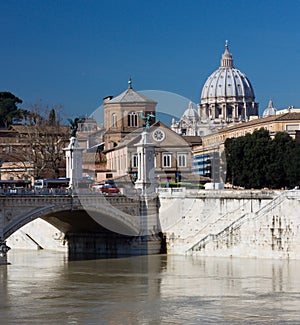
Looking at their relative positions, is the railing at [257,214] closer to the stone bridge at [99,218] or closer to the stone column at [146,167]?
the stone bridge at [99,218]

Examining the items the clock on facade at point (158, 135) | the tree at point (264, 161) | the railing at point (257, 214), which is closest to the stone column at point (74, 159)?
the railing at point (257, 214)

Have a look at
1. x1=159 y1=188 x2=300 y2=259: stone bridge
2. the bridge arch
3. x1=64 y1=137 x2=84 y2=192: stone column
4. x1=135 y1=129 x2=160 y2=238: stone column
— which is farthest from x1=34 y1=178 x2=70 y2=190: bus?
x1=159 y1=188 x2=300 y2=259: stone bridge

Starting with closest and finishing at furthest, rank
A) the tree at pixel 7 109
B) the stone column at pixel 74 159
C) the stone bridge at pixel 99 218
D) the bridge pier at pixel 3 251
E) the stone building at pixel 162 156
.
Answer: the bridge pier at pixel 3 251 < the stone bridge at pixel 99 218 < the stone column at pixel 74 159 < the stone building at pixel 162 156 < the tree at pixel 7 109

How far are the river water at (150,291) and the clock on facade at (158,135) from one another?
76.7 ft

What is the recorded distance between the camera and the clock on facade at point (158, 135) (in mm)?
68812

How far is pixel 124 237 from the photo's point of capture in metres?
47.3

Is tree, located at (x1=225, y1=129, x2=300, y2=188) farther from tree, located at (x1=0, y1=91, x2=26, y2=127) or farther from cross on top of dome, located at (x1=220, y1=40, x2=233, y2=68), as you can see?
cross on top of dome, located at (x1=220, y1=40, x2=233, y2=68)

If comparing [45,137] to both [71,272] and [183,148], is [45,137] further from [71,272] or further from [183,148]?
[71,272]

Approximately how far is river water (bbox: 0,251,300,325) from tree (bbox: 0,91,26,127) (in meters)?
54.5

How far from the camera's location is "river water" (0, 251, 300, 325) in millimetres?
30531

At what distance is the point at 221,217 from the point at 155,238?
10.5 feet

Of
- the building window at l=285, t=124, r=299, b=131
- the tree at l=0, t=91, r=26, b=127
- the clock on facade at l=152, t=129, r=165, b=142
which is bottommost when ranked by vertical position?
the clock on facade at l=152, t=129, r=165, b=142

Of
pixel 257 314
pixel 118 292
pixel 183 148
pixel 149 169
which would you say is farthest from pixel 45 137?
pixel 257 314

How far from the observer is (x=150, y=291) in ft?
117
